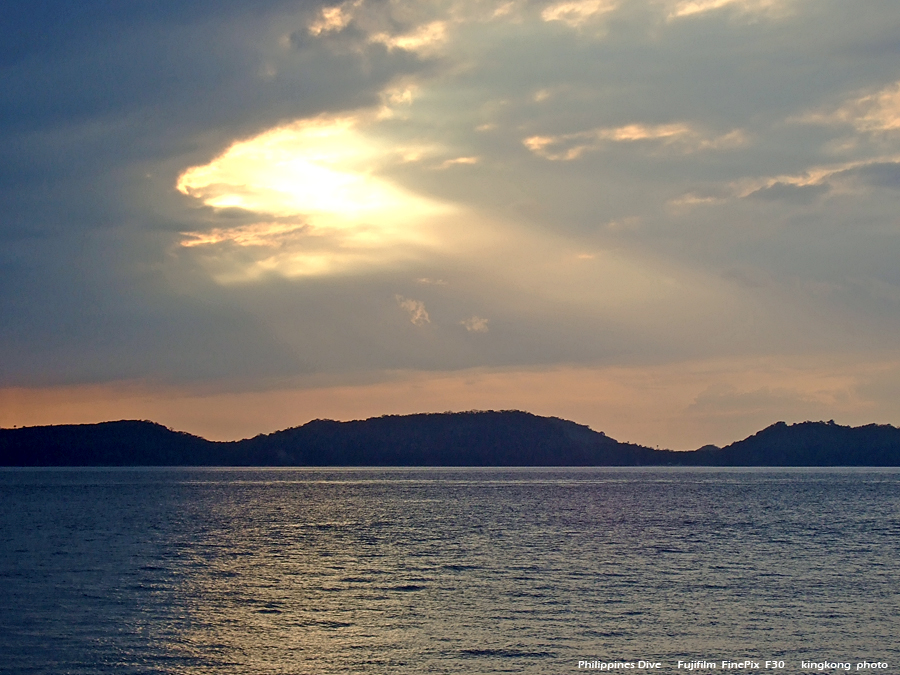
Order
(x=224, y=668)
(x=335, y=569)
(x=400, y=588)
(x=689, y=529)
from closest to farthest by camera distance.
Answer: (x=224, y=668)
(x=400, y=588)
(x=335, y=569)
(x=689, y=529)

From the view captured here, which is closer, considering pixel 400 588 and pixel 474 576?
pixel 400 588

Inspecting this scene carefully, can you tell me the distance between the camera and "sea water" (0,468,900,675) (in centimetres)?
3588

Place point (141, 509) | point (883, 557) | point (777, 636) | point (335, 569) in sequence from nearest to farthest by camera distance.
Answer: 1. point (777, 636)
2. point (335, 569)
3. point (883, 557)
4. point (141, 509)

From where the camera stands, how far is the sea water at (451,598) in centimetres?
3588

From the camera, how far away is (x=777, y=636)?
39562mm

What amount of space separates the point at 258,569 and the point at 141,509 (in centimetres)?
7591

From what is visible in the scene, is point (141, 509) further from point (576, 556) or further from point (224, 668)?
point (224, 668)

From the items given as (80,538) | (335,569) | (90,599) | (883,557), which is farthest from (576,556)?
(80,538)

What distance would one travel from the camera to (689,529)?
91.2 metres

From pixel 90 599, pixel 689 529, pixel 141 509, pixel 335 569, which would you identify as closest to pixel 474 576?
pixel 335 569

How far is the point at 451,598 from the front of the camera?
48562 mm

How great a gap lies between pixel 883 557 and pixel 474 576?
32.5m

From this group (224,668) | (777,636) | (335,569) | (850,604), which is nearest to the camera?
(224,668)

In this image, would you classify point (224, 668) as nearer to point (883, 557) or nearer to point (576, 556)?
point (576, 556)
